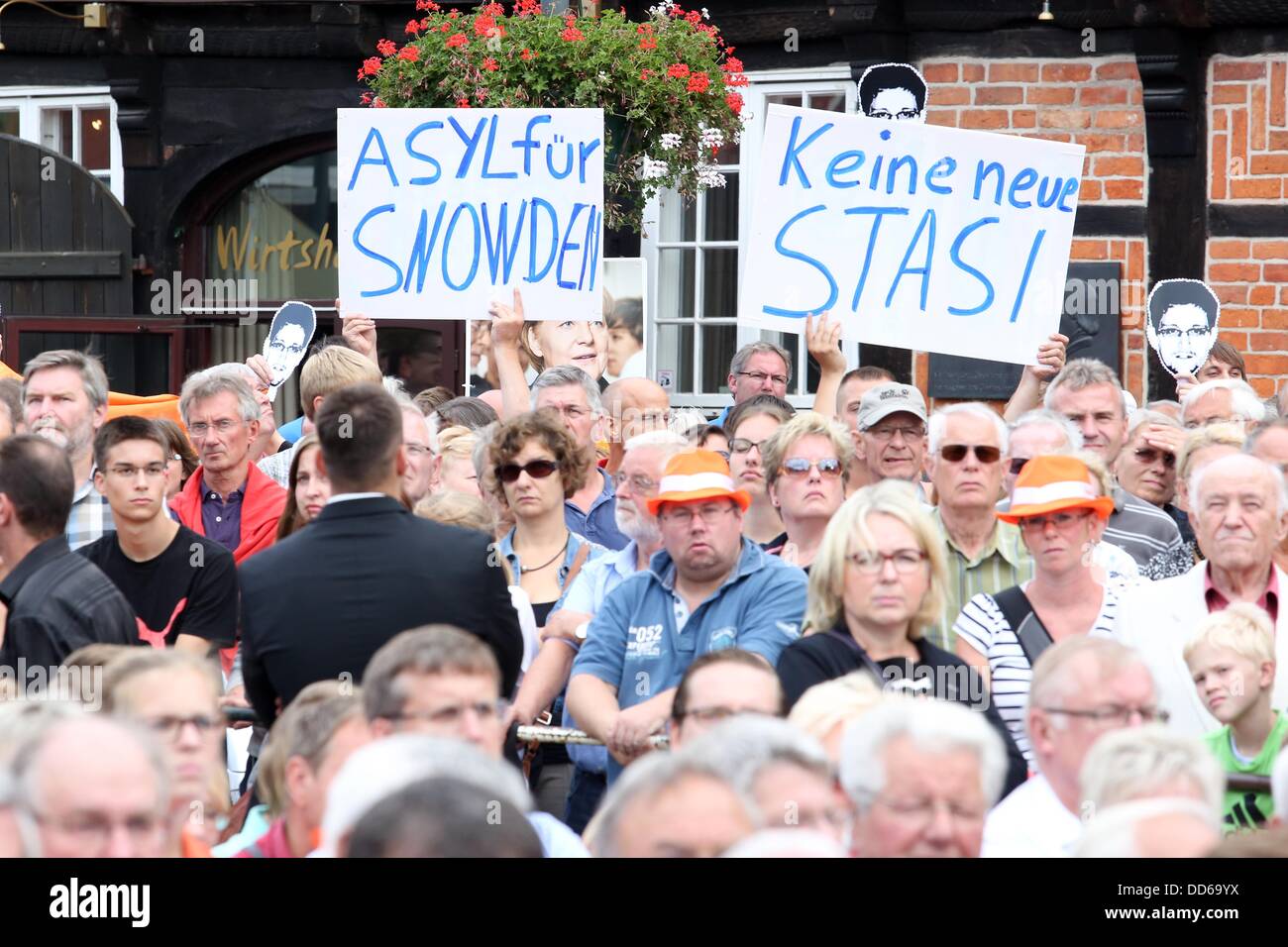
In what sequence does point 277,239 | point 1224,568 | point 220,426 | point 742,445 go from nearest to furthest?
point 1224,568 < point 742,445 < point 220,426 < point 277,239

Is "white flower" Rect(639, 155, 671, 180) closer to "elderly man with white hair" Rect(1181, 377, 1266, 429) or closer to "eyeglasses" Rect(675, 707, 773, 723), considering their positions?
"elderly man with white hair" Rect(1181, 377, 1266, 429)

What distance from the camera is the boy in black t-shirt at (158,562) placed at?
5.77m

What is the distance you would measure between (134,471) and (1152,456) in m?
3.41

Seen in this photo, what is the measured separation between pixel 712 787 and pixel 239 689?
314 cm

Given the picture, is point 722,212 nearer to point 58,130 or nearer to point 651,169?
point 651,169

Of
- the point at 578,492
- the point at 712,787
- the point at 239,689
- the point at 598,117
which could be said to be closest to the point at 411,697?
the point at 712,787

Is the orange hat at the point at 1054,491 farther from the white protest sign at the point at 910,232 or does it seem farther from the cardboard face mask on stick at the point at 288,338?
the cardboard face mask on stick at the point at 288,338

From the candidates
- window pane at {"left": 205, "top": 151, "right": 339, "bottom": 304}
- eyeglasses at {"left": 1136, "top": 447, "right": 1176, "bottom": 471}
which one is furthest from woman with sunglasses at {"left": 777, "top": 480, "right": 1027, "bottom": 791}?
window pane at {"left": 205, "top": 151, "right": 339, "bottom": 304}

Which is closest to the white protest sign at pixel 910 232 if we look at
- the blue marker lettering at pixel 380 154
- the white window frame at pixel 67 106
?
the blue marker lettering at pixel 380 154

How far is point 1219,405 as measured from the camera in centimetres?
695

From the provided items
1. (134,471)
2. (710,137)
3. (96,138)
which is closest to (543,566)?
(134,471)

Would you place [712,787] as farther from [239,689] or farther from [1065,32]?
[1065,32]

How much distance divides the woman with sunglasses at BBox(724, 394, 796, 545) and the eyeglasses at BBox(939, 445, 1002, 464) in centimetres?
67

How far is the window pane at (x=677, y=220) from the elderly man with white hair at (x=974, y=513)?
566 centimetres
